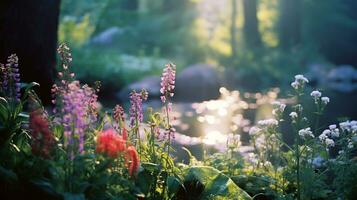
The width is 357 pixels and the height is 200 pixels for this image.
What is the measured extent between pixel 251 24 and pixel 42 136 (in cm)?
2224

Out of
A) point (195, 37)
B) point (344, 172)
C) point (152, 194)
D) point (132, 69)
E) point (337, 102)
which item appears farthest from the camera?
point (195, 37)

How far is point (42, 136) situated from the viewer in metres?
2.93

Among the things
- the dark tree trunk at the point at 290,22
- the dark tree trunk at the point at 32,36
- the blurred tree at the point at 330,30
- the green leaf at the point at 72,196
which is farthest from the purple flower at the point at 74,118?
the blurred tree at the point at 330,30

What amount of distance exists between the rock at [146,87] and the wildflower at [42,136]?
13648 mm

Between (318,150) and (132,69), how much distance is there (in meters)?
15.2

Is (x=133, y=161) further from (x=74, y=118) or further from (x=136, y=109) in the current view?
(x=136, y=109)

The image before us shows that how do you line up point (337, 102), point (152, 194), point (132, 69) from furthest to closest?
point (132, 69), point (337, 102), point (152, 194)

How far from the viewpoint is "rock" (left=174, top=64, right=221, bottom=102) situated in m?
18.2

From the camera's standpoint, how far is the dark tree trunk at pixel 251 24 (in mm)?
24359

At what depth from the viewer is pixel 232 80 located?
67.3 feet

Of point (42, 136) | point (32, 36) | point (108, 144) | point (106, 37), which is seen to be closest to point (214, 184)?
point (108, 144)

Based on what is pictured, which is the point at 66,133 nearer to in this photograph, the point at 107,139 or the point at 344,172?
the point at 107,139

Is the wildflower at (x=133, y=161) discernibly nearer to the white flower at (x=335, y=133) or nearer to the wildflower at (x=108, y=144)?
the wildflower at (x=108, y=144)

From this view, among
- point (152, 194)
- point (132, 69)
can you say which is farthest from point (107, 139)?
point (132, 69)
